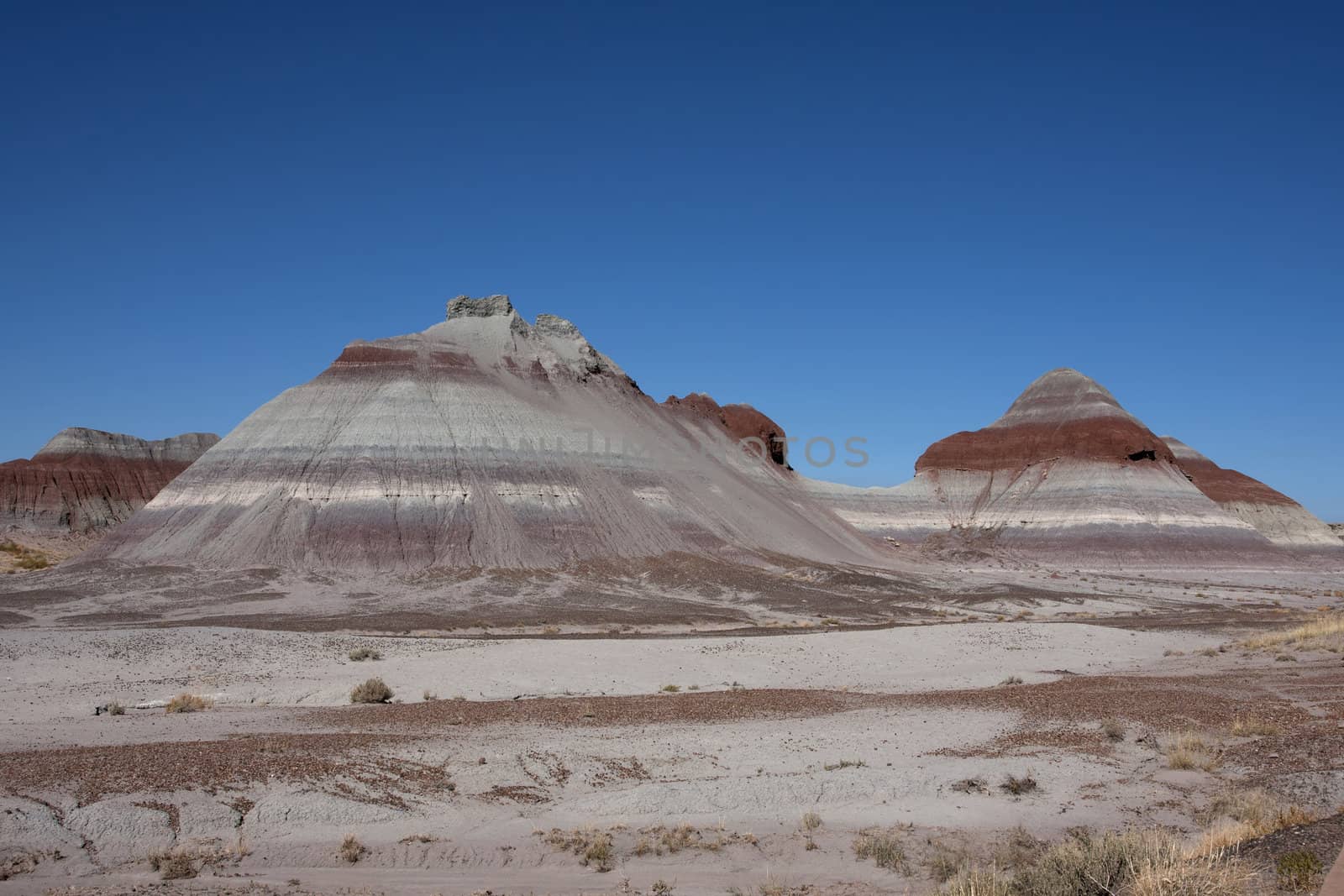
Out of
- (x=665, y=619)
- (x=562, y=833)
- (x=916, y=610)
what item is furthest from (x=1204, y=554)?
(x=562, y=833)

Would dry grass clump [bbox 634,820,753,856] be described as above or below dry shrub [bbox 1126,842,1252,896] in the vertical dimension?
below

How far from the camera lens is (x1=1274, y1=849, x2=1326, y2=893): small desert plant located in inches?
293

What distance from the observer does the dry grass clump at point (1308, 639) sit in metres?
26.6

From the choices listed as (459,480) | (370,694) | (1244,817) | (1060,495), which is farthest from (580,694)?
(1060,495)

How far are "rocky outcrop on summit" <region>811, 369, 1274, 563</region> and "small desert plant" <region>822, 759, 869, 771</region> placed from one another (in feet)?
257

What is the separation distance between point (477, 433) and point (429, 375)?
8.03 metres

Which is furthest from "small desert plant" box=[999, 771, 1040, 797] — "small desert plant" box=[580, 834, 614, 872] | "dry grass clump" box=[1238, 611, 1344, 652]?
"dry grass clump" box=[1238, 611, 1344, 652]

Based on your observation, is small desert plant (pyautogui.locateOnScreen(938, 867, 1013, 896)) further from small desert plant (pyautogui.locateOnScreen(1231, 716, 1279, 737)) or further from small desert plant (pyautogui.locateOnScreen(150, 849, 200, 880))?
small desert plant (pyautogui.locateOnScreen(1231, 716, 1279, 737))

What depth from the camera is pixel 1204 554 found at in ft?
273

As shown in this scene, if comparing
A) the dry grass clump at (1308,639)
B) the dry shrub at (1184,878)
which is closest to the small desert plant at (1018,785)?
the dry shrub at (1184,878)

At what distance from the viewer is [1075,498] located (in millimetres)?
92688

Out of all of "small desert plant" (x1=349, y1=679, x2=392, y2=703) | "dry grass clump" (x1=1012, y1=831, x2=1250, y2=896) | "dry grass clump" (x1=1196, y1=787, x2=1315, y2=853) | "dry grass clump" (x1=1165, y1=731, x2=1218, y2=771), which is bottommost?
"small desert plant" (x1=349, y1=679, x2=392, y2=703)

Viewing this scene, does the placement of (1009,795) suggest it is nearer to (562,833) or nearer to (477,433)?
(562,833)

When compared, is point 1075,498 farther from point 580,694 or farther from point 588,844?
point 588,844
